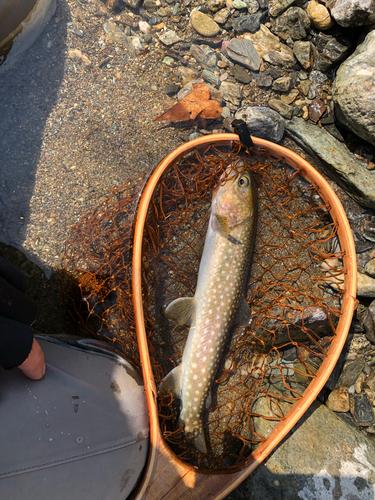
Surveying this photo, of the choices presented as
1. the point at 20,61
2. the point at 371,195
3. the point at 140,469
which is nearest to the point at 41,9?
the point at 20,61

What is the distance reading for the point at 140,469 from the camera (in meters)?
2.37

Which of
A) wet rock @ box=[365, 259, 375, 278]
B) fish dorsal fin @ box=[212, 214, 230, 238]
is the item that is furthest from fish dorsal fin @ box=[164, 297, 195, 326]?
wet rock @ box=[365, 259, 375, 278]

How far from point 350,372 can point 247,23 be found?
4247 millimetres

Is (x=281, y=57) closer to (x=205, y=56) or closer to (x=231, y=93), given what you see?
(x=231, y=93)

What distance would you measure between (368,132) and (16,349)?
3731 millimetres

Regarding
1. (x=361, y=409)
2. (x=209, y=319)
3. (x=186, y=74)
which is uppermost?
(x=186, y=74)

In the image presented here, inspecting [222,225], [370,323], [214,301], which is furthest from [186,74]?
[370,323]

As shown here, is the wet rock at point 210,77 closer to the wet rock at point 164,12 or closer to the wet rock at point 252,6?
the wet rock at point 164,12

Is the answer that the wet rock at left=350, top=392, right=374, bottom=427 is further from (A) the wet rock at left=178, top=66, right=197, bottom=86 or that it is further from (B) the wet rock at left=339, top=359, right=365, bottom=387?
(A) the wet rock at left=178, top=66, right=197, bottom=86

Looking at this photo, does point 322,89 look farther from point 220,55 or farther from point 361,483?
point 361,483

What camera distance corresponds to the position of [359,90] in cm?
330

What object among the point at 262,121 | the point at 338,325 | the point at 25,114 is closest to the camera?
the point at 338,325

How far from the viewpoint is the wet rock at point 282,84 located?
3.81 meters

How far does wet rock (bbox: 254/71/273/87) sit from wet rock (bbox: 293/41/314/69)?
417 millimetres
